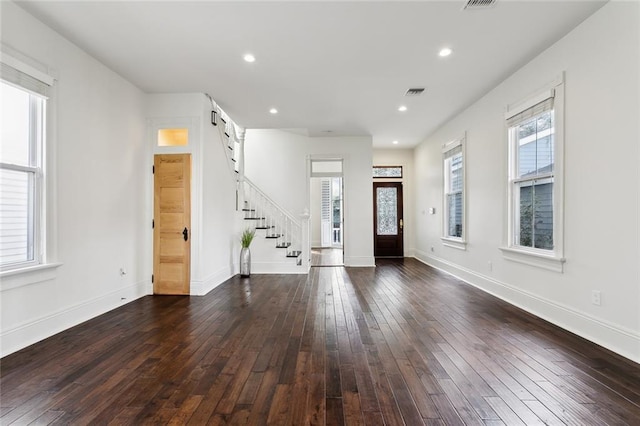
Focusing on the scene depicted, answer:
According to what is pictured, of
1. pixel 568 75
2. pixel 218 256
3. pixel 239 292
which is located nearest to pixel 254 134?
pixel 218 256

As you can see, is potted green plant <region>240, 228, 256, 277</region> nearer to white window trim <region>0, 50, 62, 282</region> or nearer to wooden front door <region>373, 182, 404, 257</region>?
white window trim <region>0, 50, 62, 282</region>

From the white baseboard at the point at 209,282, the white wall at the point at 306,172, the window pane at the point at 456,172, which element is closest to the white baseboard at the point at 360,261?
the white wall at the point at 306,172

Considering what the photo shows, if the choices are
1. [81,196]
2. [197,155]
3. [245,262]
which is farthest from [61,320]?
[245,262]

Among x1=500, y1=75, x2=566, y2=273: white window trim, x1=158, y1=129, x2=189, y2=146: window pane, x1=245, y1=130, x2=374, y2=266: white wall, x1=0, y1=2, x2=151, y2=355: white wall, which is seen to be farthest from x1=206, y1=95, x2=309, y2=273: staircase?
x1=500, y1=75, x2=566, y2=273: white window trim

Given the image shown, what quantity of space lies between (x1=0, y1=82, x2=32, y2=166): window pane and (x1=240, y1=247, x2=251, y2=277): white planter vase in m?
3.56

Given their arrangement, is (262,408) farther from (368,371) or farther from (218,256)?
(218,256)

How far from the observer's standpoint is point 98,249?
3598mm

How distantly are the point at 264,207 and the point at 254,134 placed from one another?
1.96 meters

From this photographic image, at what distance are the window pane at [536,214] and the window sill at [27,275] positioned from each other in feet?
17.4

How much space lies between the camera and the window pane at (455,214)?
232 inches

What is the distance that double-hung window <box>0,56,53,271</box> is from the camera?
8.61ft

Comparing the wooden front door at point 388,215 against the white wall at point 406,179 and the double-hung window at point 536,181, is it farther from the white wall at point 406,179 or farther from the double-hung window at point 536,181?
the double-hung window at point 536,181

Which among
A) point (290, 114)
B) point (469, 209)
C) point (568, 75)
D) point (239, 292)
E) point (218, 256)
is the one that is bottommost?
point (239, 292)

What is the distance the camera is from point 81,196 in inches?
132
